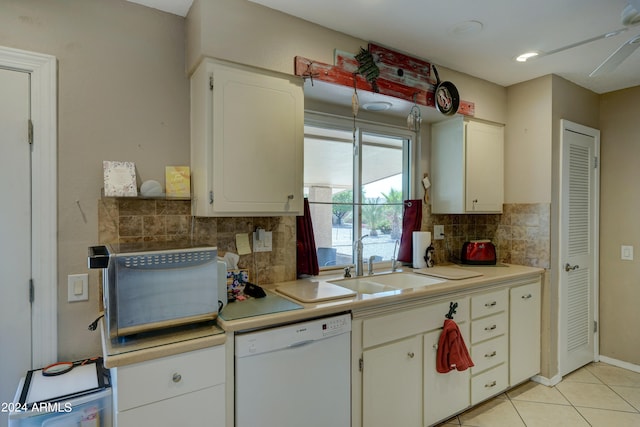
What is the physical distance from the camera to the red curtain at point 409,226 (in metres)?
2.88

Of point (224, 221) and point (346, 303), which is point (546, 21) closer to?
point (346, 303)

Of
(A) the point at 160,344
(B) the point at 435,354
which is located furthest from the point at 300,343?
(B) the point at 435,354

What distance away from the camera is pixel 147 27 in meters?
1.84

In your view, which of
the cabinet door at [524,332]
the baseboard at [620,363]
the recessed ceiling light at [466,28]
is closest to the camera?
the recessed ceiling light at [466,28]

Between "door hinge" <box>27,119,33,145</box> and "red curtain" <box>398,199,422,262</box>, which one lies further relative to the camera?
"red curtain" <box>398,199,422,262</box>

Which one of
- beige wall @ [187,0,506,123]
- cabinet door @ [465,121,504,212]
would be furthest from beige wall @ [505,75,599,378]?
beige wall @ [187,0,506,123]

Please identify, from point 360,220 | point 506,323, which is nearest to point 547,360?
point 506,323

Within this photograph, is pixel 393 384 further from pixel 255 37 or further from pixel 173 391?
pixel 255 37

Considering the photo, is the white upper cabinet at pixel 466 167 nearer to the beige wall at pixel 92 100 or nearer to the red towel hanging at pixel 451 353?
the red towel hanging at pixel 451 353

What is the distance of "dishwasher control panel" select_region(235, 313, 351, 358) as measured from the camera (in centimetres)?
149

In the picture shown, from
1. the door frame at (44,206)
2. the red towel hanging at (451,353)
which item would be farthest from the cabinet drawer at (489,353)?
the door frame at (44,206)

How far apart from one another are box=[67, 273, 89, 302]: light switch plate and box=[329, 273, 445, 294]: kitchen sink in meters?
1.35

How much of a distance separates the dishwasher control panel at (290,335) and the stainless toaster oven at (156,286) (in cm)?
19

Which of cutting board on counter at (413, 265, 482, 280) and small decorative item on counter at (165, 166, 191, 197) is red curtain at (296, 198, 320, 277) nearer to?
small decorative item on counter at (165, 166, 191, 197)
